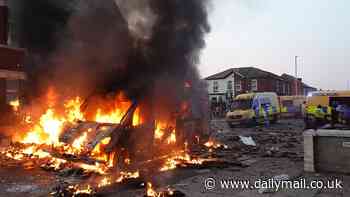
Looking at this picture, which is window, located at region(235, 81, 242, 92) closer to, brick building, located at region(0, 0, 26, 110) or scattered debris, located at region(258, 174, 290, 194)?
brick building, located at region(0, 0, 26, 110)

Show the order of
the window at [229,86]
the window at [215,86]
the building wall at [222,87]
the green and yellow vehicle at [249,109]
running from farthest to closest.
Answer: the window at [215,86]
the building wall at [222,87]
the window at [229,86]
the green and yellow vehicle at [249,109]

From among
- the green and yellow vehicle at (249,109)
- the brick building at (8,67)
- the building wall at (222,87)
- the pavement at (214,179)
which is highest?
the building wall at (222,87)

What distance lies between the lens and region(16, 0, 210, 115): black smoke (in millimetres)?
10602

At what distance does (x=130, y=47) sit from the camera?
10.6 meters

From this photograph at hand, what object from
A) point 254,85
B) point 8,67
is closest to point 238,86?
point 254,85

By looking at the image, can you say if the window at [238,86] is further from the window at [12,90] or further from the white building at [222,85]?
the window at [12,90]

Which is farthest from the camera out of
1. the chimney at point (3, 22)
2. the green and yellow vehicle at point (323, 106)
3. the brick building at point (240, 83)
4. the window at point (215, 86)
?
the window at point (215, 86)

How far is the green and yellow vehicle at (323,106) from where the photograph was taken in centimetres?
1683

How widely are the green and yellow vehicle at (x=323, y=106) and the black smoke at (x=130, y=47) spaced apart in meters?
8.71

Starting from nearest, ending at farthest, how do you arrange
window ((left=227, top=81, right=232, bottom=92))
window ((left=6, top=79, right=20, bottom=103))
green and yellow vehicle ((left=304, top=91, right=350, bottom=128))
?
window ((left=6, top=79, right=20, bottom=103))
green and yellow vehicle ((left=304, top=91, right=350, bottom=128))
window ((left=227, top=81, right=232, bottom=92))

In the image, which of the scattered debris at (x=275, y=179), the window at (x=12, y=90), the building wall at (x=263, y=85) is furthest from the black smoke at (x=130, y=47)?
the building wall at (x=263, y=85)

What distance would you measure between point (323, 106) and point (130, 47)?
39.6 ft

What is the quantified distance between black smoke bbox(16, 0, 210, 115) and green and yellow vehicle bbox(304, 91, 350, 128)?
8.71m

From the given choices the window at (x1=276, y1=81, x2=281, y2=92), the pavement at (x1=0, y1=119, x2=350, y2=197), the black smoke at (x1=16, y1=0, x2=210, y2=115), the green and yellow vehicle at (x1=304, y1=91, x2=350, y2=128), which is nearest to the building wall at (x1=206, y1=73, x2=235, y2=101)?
the window at (x1=276, y1=81, x2=281, y2=92)
